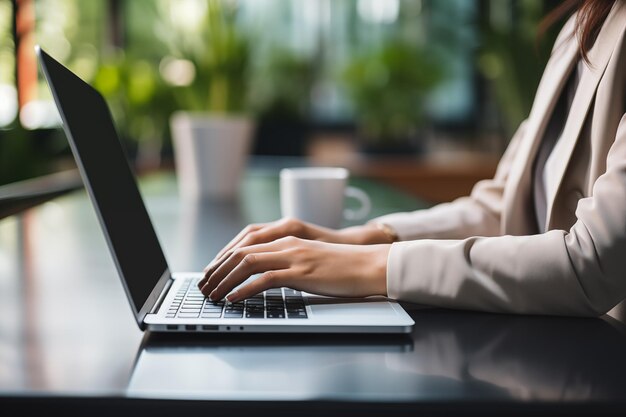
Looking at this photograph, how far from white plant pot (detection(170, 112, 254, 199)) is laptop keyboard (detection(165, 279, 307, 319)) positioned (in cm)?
104

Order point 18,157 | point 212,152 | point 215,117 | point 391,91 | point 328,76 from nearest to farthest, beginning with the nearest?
point 212,152 → point 215,117 → point 18,157 → point 391,91 → point 328,76

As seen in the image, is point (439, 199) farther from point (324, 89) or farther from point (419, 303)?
point (419, 303)

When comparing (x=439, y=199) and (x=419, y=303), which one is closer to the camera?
(x=419, y=303)

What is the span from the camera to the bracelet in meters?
1.02

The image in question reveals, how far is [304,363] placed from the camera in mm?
556

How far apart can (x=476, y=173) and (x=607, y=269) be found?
2555mm

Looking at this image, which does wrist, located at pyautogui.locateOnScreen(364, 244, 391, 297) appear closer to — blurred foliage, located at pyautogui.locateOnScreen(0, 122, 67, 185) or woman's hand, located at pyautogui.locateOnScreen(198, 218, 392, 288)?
woman's hand, located at pyautogui.locateOnScreen(198, 218, 392, 288)

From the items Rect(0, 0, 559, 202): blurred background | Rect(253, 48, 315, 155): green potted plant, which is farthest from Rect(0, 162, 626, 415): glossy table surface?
Rect(253, 48, 315, 155): green potted plant

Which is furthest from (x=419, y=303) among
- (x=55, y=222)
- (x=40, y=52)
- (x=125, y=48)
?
(x=125, y=48)

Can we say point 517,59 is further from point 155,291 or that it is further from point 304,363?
point 304,363

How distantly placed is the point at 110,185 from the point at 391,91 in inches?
112

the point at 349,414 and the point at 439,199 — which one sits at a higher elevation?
the point at 349,414

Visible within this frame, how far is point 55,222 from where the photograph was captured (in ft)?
4.50

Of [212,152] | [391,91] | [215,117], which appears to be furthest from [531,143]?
[391,91]
